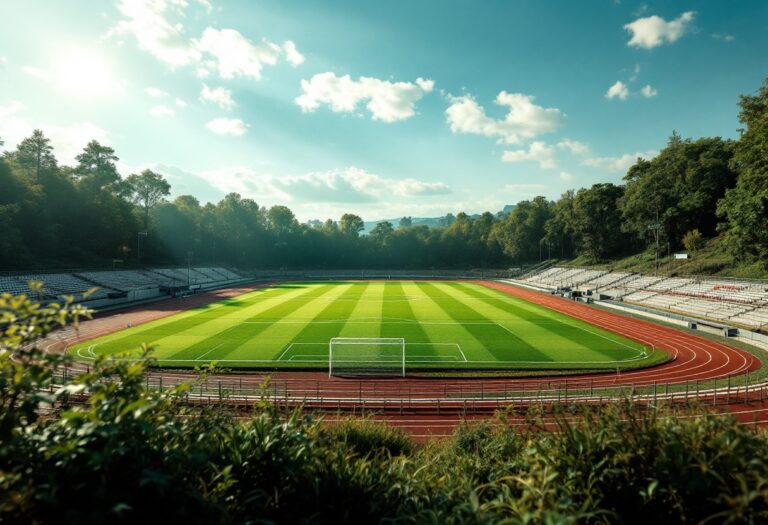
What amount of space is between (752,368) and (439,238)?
101 metres

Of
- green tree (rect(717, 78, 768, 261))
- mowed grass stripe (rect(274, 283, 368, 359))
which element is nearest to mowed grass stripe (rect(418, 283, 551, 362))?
mowed grass stripe (rect(274, 283, 368, 359))

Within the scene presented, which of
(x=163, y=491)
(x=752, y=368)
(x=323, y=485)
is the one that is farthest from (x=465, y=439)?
(x=752, y=368)

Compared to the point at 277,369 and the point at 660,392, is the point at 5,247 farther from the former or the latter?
the point at 660,392

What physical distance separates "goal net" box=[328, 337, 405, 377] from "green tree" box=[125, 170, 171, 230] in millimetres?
85897

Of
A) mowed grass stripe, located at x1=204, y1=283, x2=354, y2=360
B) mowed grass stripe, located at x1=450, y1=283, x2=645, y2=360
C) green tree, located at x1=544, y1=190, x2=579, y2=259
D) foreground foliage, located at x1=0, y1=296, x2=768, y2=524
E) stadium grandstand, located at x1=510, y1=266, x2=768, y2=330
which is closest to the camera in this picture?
foreground foliage, located at x1=0, y1=296, x2=768, y2=524

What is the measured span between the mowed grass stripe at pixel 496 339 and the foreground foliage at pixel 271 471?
882 inches

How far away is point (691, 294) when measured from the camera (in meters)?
45.4

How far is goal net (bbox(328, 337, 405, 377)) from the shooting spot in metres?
24.0

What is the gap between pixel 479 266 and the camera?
118 metres

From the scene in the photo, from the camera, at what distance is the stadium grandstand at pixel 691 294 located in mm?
36188

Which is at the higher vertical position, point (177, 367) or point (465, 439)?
point (465, 439)

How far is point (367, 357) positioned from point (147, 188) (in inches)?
3754

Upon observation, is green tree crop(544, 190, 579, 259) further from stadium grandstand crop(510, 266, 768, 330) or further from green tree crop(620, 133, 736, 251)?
stadium grandstand crop(510, 266, 768, 330)

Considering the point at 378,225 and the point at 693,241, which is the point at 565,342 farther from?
Result: the point at 378,225
